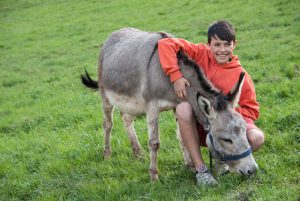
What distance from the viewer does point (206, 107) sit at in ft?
14.2

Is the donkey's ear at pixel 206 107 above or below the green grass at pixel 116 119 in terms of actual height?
above

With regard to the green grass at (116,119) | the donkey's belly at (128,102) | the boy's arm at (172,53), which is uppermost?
the boy's arm at (172,53)

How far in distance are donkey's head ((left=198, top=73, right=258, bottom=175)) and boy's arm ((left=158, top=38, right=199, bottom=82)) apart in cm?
50

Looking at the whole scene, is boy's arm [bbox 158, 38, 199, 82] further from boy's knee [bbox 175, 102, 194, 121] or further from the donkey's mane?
boy's knee [bbox 175, 102, 194, 121]

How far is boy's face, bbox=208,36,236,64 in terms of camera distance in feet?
15.2

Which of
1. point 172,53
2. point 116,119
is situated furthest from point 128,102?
point 116,119

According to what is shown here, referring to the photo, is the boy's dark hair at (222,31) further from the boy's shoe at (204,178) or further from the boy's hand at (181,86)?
the boy's shoe at (204,178)

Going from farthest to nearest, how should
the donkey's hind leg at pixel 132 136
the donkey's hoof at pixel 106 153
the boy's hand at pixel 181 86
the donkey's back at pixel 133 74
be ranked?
the donkey's hoof at pixel 106 153 → the donkey's hind leg at pixel 132 136 → the donkey's back at pixel 133 74 → the boy's hand at pixel 181 86

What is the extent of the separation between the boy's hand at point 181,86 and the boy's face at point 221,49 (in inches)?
18.0

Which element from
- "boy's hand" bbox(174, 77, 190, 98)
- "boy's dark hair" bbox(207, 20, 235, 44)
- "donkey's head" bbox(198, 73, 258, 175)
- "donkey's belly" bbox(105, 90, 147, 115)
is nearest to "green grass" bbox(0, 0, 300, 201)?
"donkey's head" bbox(198, 73, 258, 175)

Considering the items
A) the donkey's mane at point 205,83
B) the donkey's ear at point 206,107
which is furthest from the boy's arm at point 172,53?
the donkey's ear at point 206,107

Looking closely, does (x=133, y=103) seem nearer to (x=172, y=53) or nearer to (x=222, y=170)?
(x=172, y=53)

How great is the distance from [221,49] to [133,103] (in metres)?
1.37

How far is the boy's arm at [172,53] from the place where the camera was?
181 inches
